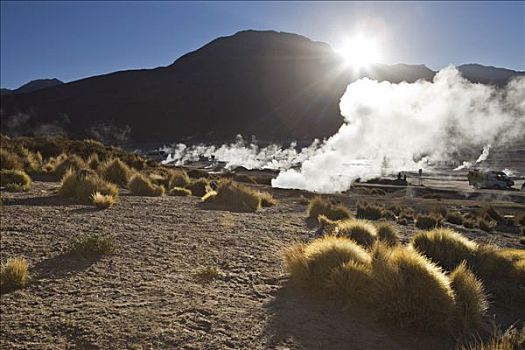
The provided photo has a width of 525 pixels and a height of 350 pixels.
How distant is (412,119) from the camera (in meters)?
45.8

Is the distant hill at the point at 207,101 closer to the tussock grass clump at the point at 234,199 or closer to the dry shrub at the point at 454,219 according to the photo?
the dry shrub at the point at 454,219

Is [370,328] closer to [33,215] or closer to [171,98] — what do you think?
[33,215]

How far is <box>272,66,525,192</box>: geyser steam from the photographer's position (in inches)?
1571

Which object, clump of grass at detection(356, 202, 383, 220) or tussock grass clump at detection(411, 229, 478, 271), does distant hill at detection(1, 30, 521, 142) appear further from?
tussock grass clump at detection(411, 229, 478, 271)

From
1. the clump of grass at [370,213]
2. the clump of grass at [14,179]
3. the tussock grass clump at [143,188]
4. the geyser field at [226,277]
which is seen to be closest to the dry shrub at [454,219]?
the clump of grass at [370,213]

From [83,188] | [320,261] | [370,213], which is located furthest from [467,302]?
[370,213]

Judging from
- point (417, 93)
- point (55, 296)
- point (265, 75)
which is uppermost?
point (265, 75)

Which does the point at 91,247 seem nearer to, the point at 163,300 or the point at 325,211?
the point at 163,300

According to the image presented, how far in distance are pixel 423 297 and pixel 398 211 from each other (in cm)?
1857

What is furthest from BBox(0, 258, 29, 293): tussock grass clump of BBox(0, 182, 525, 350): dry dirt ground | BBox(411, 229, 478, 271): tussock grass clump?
BBox(411, 229, 478, 271): tussock grass clump

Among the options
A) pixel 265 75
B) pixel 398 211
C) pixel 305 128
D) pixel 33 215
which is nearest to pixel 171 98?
pixel 265 75

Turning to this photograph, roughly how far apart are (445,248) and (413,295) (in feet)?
11.2

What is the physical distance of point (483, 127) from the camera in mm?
47250

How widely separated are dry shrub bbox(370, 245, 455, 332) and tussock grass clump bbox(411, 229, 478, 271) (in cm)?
256
